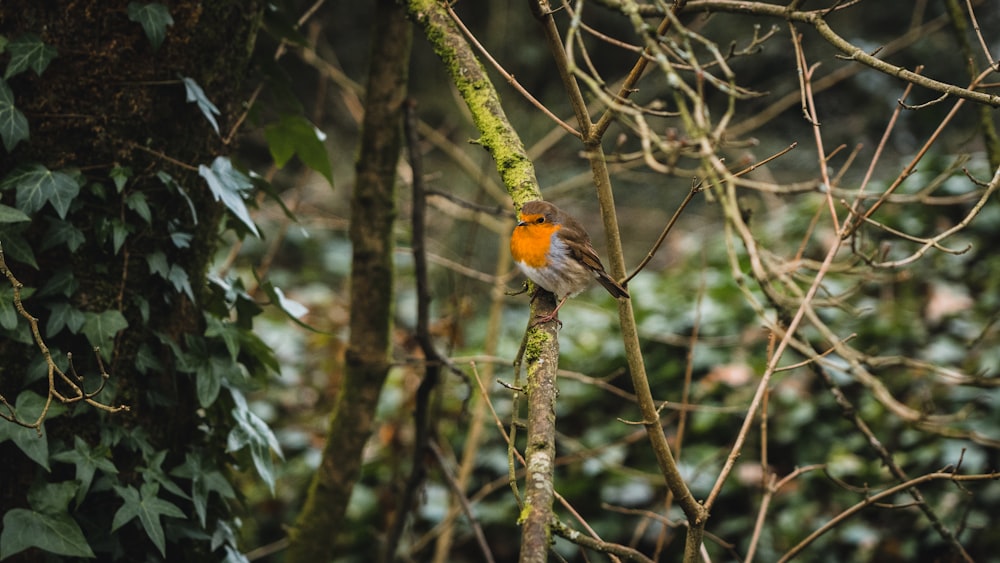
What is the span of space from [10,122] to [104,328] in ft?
1.66

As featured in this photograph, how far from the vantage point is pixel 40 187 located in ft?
5.79

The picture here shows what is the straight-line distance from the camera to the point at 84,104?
6.17 ft

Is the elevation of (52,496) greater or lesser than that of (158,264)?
lesser

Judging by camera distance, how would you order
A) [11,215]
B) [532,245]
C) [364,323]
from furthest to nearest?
1. [364,323]
2. [532,245]
3. [11,215]

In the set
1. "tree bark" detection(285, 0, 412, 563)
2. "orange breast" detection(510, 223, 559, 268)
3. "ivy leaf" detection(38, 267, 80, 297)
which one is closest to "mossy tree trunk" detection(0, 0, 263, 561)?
"ivy leaf" detection(38, 267, 80, 297)

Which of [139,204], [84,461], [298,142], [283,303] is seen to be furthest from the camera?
[298,142]

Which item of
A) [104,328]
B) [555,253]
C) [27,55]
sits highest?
[27,55]

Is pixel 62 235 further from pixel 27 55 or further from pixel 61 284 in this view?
pixel 27 55

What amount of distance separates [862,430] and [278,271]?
6420 mm

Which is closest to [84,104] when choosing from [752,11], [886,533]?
[752,11]

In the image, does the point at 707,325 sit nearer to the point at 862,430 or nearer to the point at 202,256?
the point at 862,430

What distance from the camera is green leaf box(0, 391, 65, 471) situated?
65.3 inches

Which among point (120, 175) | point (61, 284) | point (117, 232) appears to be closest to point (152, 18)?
point (120, 175)

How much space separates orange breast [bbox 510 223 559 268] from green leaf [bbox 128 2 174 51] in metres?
1.02
